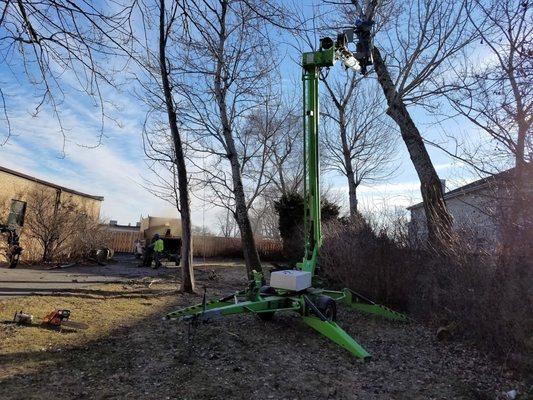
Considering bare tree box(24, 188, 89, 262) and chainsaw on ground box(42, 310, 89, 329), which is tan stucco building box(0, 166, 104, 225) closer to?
bare tree box(24, 188, 89, 262)

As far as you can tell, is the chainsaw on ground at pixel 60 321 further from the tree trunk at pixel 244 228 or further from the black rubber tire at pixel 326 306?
the tree trunk at pixel 244 228

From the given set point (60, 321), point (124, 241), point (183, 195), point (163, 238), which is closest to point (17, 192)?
point (163, 238)

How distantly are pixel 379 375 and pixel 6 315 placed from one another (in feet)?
18.7

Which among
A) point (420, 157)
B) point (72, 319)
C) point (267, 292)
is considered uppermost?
point (420, 157)

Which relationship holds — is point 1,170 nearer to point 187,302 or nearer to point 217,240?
point 187,302

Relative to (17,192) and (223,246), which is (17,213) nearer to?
(17,192)

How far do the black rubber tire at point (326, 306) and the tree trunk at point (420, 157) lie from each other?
8.18 ft

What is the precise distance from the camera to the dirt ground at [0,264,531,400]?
16.7 ft

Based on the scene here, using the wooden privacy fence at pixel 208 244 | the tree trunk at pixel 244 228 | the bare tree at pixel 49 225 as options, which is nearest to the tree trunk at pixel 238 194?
the tree trunk at pixel 244 228

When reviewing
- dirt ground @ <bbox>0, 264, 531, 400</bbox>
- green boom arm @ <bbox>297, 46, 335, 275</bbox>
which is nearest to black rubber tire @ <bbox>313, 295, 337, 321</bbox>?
dirt ground @ <bbox>0, 264, 531, 400</bbox>

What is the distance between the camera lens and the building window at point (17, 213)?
67.2 feet

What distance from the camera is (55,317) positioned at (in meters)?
6.93

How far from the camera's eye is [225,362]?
20.0ft

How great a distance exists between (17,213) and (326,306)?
17805mm
